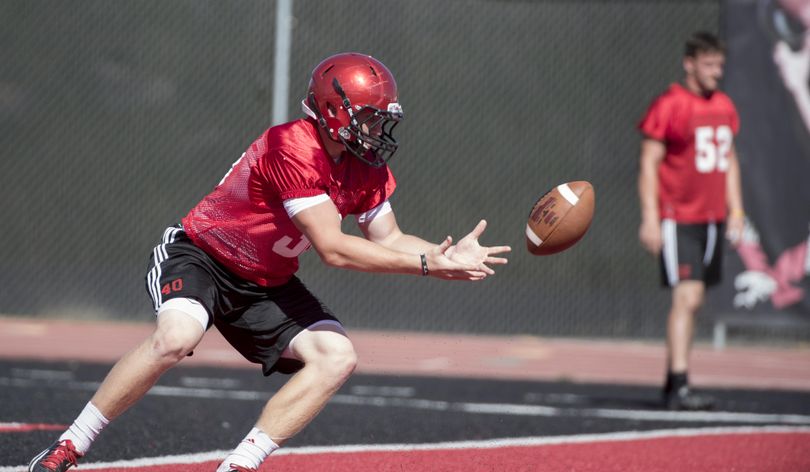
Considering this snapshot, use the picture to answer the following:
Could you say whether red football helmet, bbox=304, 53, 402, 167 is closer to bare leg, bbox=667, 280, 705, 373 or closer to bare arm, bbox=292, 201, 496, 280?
bare arm, bbox=292, 201, 496, 280

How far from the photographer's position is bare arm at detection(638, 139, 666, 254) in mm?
7172

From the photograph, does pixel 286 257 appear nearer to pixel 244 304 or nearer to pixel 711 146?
pixel 244 304

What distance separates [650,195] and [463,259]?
3583 mm

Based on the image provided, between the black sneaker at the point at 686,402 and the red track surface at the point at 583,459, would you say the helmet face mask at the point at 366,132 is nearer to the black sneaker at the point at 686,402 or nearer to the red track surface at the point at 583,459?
the red track surface at the point at 583,459

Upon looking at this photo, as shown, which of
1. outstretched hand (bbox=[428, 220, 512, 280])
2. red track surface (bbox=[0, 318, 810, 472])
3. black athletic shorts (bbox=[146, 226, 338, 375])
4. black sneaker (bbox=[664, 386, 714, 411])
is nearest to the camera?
outstretched hand (bbox=[428, 220, 512, 280])

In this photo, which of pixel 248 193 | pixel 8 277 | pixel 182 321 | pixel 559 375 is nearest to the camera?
pixel 182 321

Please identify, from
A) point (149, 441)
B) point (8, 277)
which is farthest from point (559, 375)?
point (8, 277)

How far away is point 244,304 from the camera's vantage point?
4.40m

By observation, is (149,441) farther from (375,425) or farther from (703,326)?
(703,326)

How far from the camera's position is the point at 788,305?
34.4ft

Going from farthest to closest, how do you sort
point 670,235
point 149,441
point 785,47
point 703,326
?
point 703,326
point 785,47
point 670,235
point 149,441

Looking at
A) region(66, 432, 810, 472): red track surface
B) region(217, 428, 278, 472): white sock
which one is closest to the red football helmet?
region(217, 428, 278, 472): white sock

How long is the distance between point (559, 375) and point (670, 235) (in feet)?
7.19

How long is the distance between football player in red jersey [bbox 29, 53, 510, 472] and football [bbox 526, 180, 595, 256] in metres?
0.38
